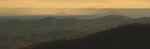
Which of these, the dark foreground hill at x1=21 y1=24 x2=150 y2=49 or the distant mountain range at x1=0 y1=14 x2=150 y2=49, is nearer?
the dark foreground hill at x1=21 y1=24 x2=150 y2=49

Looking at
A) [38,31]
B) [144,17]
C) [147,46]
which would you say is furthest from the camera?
[144,17]

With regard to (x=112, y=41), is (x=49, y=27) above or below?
above

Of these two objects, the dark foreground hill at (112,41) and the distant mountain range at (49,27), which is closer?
the dark foreground hill at (112,41)

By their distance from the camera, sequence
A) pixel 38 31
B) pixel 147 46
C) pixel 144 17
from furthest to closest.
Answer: pixel 144 17 < pixel 38 31 < pixel 147 46

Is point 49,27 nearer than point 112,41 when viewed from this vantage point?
No

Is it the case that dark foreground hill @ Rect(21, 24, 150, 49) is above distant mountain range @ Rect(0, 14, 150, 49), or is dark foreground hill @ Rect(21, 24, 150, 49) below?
below

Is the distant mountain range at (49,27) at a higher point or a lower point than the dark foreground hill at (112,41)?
higher

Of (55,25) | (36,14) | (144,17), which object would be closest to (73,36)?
(55,25)

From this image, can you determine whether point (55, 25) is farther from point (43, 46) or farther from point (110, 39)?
point (110, 39)
